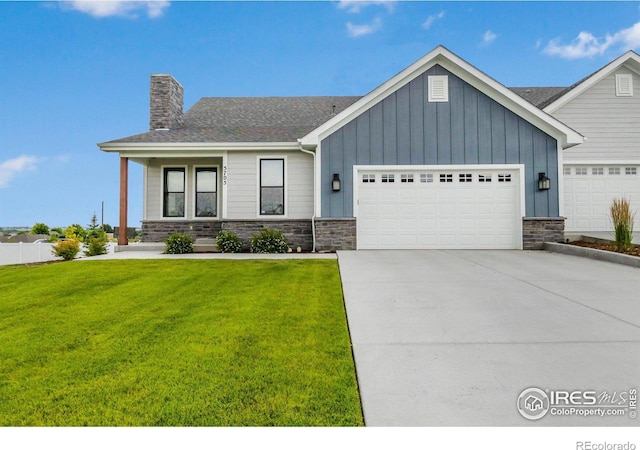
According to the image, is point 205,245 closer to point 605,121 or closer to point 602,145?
point 602,145

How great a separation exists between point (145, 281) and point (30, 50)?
13.6 m

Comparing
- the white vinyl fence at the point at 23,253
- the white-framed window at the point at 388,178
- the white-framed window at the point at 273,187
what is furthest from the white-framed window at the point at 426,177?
the white vinyl fence at the point at 23,253

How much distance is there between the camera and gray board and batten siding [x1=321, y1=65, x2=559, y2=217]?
438 inches

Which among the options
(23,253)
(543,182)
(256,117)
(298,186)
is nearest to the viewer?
(543,182)

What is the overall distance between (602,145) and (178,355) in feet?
49.4

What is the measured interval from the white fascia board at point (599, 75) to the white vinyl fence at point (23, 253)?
59.1ft

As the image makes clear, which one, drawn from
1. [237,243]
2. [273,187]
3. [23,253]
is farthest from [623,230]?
[23,253]

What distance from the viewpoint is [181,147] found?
12.1 metres

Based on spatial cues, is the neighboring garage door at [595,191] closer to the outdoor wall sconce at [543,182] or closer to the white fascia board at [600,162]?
the white fascia board at [600,162]

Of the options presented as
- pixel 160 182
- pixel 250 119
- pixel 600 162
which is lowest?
pixel 160 182

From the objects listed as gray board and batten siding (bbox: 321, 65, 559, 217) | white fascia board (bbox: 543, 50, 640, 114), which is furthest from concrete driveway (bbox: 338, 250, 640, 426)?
white fascia board (bbox: 543, 50, 640, 114)

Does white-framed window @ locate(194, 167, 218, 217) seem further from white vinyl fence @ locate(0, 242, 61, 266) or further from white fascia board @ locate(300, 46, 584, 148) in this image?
white vinyl fence @ locate(0, 242, 61, 266)

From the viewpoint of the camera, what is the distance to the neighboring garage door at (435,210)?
37.1ft

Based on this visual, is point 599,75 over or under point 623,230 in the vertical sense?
over
